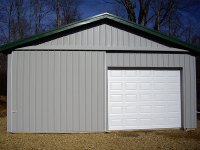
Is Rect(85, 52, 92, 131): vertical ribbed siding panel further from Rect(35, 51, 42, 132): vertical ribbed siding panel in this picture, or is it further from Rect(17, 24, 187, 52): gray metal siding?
Rect(35, 51, 42, 132): vertical ribbed siding panel

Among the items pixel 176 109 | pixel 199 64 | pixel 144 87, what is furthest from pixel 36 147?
pixel 199 64

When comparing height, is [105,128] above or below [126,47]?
below

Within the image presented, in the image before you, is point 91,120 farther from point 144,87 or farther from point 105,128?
point 144,87

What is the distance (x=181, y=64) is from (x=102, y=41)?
3.28m

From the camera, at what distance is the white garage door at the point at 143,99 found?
9750mm

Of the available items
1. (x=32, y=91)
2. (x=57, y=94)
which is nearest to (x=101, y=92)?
(x=57, y=94)

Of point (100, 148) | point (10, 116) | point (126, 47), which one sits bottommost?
point (100, 148)

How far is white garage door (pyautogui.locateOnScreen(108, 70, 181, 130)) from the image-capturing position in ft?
32.0

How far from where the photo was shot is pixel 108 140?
8.37m

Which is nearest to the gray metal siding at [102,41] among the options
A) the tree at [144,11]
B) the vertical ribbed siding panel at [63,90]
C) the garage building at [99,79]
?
the garage building at [99,79]

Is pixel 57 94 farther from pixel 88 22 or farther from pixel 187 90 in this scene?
pixel 187 90

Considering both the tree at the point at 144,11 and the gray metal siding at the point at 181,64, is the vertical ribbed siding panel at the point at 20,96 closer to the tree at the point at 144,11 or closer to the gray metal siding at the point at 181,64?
the gray metal siding at the point at 181,64

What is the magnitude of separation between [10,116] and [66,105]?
204 centimetres

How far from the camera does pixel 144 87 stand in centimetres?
997
